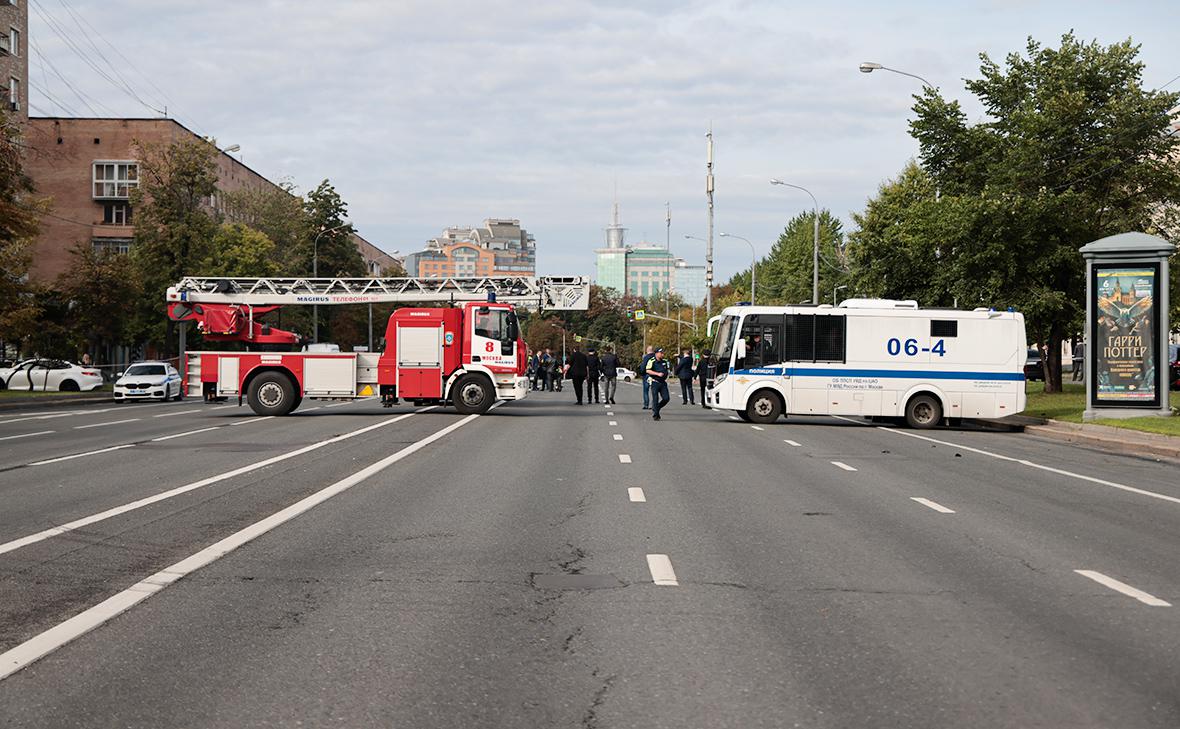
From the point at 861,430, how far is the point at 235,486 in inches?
663

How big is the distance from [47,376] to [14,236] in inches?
421

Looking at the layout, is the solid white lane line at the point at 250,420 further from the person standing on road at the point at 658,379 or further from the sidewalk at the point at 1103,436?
the sidewalk at the point at 1103,436

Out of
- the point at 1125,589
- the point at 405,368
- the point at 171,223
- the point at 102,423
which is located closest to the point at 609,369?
the point at 405,368

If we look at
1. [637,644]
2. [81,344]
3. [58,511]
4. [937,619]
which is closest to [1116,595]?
[937,619]

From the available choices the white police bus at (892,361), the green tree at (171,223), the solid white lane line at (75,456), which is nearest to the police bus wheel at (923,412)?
the white police bus at (892,361)

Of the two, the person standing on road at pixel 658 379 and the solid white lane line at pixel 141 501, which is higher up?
the person standing on road at pixel 658 379

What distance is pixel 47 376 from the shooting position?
47.2 m

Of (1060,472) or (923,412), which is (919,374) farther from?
(1060,472)


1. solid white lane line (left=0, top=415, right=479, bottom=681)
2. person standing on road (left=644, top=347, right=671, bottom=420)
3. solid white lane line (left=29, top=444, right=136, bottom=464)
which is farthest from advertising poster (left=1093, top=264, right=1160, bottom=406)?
solid white lane line (left=29, top=444, right=136, bottom=464)

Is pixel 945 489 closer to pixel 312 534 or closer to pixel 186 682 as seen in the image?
pixel 312 534

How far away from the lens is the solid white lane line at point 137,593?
5750 millimetres

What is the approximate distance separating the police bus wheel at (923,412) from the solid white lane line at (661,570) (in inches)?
795

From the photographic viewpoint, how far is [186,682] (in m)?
5.31

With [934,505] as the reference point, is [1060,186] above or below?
Answer: above
